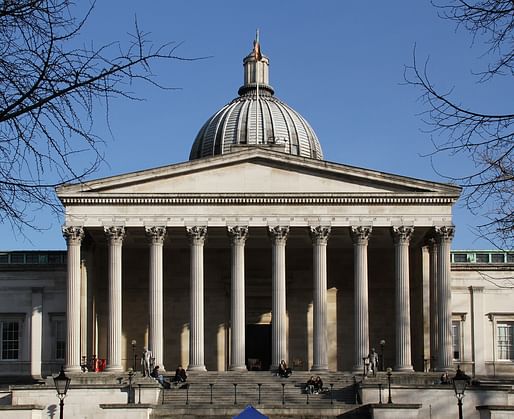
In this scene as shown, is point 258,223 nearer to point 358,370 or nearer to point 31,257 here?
point 358,370

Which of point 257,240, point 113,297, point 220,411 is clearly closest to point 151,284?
point 113,297

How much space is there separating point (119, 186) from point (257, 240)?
10126mm

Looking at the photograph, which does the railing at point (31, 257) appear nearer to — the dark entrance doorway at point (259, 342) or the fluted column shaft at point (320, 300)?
the dark entrance doorway at point (259, 342)

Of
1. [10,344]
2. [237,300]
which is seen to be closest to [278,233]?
[237,300]

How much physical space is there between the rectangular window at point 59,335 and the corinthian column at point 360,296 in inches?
795

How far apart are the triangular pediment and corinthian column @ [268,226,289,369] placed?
251 centimetres

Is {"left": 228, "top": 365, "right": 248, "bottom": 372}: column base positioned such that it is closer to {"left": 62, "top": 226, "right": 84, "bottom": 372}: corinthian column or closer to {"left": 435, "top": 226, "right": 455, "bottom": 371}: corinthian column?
{"left": 62, "top": 226, "right": 84, "bottom": 372}: corinthian column

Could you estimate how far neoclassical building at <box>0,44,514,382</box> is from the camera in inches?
2368

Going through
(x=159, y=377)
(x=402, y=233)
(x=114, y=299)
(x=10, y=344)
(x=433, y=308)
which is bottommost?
(x=159, y=377)

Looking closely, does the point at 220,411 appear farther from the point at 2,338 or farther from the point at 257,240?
the point at 2,338

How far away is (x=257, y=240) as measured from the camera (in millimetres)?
66375

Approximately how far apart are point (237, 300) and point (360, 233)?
25.9 ft

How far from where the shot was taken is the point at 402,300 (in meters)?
60.0

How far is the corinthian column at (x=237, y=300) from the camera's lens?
5972 centimetres
